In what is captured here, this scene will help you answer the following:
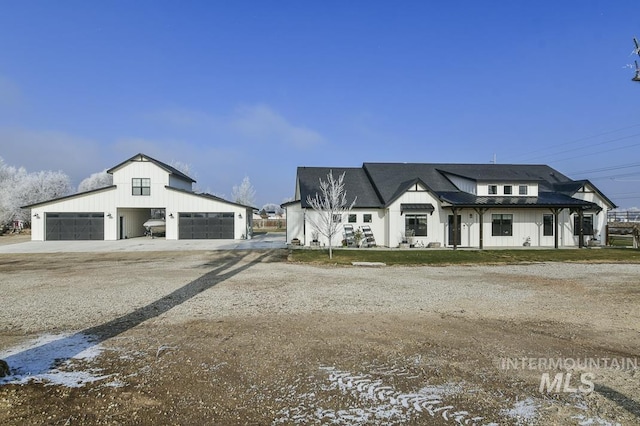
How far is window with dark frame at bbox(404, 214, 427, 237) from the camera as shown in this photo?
25844mm

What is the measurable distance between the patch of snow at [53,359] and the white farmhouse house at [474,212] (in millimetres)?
20964

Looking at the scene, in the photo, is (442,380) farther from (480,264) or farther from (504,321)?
(480,264)

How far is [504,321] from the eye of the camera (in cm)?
722

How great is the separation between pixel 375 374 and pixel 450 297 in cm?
542

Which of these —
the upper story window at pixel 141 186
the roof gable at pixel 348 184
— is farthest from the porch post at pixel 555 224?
the upper story window at pixel 141 186

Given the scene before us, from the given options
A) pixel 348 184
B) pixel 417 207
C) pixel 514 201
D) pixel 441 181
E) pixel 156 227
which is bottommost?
pixel 156 227

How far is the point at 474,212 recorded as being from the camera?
2584cm

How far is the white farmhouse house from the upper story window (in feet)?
44.7

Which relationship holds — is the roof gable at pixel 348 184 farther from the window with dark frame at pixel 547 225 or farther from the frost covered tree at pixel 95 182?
the frost covered tree at pixel 95 182

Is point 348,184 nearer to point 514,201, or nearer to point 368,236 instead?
point 368,236

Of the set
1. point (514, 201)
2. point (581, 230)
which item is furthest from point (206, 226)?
point (581, 230)

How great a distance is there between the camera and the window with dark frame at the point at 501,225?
26.0 m

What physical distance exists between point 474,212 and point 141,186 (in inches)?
1090

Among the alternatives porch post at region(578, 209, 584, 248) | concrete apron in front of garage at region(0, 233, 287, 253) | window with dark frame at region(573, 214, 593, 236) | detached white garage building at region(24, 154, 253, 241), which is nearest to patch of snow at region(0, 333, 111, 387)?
concrete apron in front of garage at region(0, 233, 287, 253)
